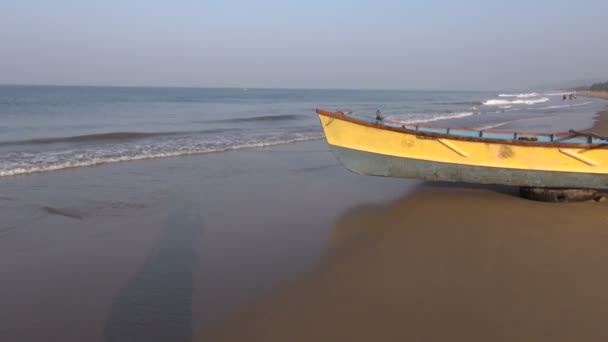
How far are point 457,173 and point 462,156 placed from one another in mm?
311

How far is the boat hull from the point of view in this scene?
6.85 metres

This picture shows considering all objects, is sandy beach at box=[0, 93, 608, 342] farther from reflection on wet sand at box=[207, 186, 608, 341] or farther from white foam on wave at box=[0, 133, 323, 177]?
white foam on wave at box=[0, 133, 323, 177]

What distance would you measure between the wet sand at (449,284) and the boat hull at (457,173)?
1.65 feet

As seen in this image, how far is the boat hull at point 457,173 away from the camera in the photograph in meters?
6.85

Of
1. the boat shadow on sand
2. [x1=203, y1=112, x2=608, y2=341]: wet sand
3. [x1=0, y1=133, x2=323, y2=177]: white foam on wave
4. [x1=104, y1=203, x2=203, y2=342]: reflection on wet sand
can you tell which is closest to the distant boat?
the boat shadow on sand

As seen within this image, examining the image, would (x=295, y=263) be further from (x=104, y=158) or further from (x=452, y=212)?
(x=104, y=158)

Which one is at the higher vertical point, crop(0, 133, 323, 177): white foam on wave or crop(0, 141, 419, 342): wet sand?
crop(0, 133, 323, 177): white foam on wave

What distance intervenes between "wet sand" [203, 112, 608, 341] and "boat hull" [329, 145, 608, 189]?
1.65 feet

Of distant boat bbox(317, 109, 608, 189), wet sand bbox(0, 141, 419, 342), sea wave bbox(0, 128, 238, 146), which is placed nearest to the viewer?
wet sand bbox(0, 141, 419, 342)

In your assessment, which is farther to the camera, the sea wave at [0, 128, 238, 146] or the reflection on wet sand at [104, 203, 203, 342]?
the sea wave at [0, 128, 238, 146]

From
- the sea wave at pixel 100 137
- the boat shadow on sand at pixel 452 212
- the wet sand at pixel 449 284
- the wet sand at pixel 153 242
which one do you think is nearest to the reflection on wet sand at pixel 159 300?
the wet sand at pixel 153 242

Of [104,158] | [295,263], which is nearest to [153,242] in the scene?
[295,263]

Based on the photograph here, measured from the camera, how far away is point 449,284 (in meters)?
4.22

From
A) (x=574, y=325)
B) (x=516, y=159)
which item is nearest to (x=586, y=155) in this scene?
(x=516, y=159)
